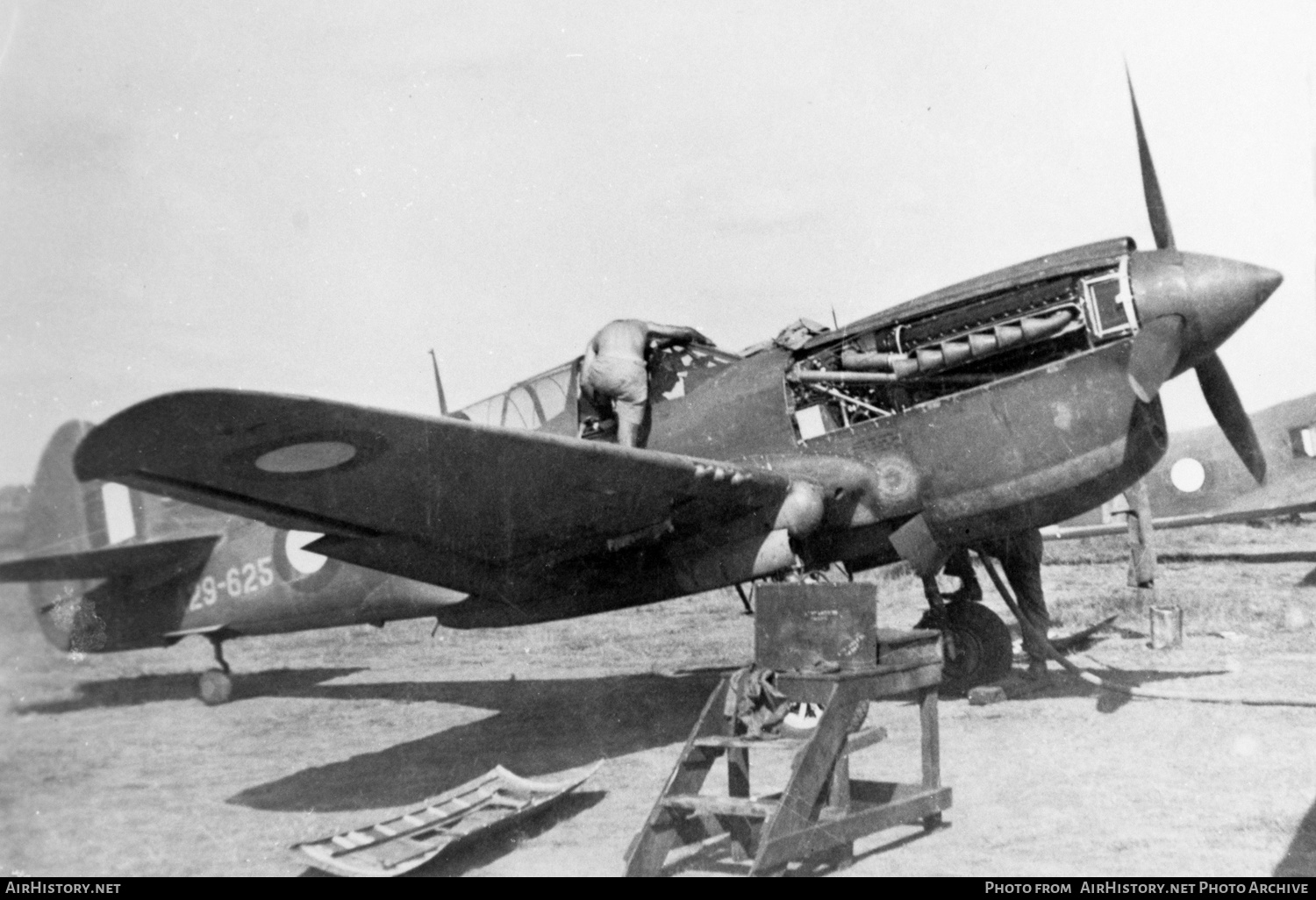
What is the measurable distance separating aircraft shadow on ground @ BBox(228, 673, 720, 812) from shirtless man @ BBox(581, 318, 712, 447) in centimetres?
215

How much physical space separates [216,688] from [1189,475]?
18.5 m

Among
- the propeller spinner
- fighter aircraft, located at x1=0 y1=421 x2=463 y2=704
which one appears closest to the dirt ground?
fighter aircraft, located at x1=0 y1=421 x2=463 y2=704

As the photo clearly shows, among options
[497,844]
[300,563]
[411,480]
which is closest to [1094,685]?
[497,844]

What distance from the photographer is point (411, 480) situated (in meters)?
4.98

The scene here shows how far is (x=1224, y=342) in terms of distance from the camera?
6.06 meters

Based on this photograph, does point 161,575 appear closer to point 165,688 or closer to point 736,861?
point 165,688

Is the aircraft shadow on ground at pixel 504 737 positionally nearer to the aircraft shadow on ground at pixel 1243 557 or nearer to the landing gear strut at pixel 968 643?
the landing gear strut at pixel 968 643

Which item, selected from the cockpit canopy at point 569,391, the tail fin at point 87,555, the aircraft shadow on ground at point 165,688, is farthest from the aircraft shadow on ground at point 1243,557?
the tail fin at point 87,555

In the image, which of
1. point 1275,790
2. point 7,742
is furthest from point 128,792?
point 1275,790

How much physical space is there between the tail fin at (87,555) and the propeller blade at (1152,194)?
909cm

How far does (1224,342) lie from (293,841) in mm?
6007

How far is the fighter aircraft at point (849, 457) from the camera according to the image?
5.44 metres

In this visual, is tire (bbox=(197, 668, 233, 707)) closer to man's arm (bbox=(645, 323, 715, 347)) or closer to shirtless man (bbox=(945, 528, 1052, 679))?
man's arm (bbox=(645, 323, 715, 347))

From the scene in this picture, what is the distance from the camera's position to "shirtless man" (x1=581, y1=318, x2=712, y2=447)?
7043 millimetres
